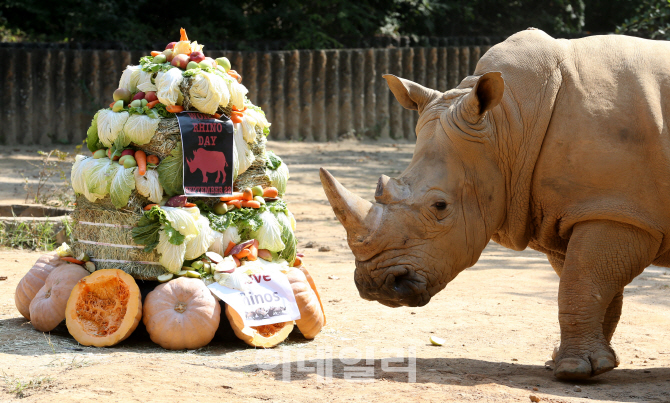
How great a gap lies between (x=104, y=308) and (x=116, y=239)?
45cm

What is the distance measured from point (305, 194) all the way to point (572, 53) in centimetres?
703

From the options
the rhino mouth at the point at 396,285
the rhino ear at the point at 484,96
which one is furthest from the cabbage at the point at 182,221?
the rhino ear at the point at 484,96

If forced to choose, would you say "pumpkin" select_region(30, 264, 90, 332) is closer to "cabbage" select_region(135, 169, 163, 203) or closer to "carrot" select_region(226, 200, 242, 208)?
"cabbage" select_region(135, 169, 163, 203)

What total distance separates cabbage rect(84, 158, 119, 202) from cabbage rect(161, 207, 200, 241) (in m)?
0.41

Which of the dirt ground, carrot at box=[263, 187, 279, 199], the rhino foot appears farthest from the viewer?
carrot at box=[263, 187, 279, 199]

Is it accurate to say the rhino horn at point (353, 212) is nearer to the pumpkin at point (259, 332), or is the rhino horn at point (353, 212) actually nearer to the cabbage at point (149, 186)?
the pumpkin at point (259, 332)

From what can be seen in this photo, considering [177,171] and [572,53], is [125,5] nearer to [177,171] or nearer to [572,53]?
[177,171]

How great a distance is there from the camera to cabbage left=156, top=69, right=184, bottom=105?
528 centimetres

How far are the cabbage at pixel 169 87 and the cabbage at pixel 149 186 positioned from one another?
19.3 inches

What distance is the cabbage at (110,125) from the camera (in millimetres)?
5258

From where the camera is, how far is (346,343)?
5.41 meters

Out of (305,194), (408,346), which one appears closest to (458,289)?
(408,346)

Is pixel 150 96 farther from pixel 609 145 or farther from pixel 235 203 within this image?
pixel 609 145

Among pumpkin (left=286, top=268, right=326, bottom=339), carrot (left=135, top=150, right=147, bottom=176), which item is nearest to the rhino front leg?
pumpkin (left=286, top=268, right=326, bottom=339)
